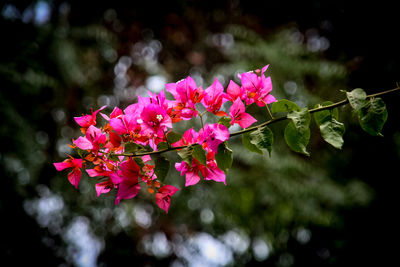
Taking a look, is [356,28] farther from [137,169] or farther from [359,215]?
[137,169]

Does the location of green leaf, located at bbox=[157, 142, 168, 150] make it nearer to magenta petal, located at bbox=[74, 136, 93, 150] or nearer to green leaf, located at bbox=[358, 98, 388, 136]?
magenta petal, located at bbox=[74, 136, 93, 150]

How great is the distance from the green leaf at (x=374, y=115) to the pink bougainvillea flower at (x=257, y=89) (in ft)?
0.39

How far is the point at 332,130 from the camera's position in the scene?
16.2 inches

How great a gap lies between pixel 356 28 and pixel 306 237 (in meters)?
1.28

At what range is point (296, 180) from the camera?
73.7 inches

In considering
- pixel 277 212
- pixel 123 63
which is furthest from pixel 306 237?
pixel 123 63

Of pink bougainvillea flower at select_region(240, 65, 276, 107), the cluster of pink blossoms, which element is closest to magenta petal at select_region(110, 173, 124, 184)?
the cluster of pink blossoms

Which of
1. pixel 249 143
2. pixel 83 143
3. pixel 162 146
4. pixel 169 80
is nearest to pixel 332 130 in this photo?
pixel 249 143

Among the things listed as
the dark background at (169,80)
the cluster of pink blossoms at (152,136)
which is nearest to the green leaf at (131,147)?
the cluster of pink blossoms at (152,136)

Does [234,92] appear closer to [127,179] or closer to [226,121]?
[226,121]

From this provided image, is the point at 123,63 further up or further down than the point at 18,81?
further down

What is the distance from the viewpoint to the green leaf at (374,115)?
391 millimetres

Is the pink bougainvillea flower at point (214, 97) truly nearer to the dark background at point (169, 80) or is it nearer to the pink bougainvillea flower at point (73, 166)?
the pink bougainvillea flower at point (73, 166)

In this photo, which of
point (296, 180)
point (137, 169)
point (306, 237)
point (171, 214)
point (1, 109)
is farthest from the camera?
point (171, 214)
